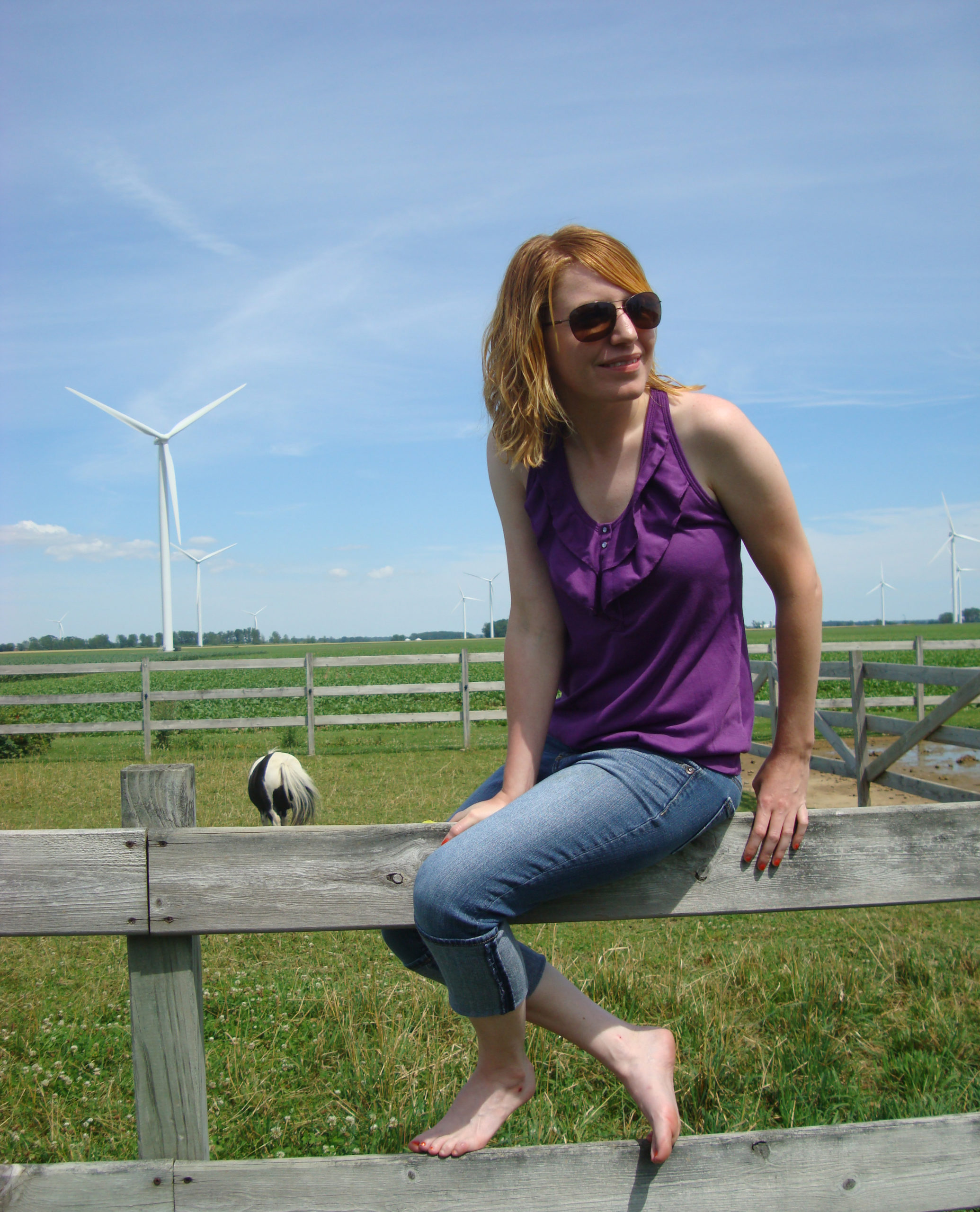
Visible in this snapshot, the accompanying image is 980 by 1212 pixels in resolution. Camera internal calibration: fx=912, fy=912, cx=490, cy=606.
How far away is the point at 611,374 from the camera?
188 centimetres

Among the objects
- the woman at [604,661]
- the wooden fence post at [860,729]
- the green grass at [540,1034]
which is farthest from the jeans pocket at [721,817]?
the wooden fence post at [860,729]

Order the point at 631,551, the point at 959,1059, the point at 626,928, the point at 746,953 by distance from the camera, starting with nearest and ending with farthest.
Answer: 1. the point at 631,551
2. the point at 959,1059
3. the point at 746,953
4. the point at 626,928

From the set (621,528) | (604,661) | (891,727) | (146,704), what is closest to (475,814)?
(604,661)

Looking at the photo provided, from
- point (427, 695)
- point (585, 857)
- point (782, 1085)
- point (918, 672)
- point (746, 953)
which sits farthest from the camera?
point (427, 695)

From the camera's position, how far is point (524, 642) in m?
1.99

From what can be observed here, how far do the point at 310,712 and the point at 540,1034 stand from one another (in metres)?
11.7

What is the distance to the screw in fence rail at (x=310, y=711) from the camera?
14117mm

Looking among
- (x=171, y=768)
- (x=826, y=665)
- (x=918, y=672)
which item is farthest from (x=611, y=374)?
(x=826, y=665)

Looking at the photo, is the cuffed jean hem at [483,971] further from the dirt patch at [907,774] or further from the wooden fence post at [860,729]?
the wooden fence post at [860,729]

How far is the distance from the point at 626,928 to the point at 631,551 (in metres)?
3.65

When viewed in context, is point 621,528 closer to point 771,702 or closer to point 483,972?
point 483,972

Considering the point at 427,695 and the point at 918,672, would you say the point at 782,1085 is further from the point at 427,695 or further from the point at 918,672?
the point at 427,695

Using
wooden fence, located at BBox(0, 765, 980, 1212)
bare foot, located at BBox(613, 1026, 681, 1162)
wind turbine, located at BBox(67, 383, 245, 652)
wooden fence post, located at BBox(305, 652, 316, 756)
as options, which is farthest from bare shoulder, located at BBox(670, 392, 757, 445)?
wind turbine, located at BBox(67, 383, 245, 652)

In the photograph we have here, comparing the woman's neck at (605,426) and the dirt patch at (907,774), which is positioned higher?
the woman's neck at (605,426)
